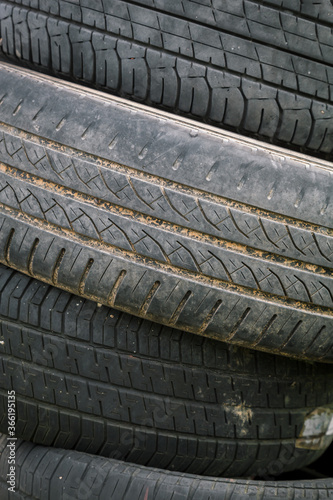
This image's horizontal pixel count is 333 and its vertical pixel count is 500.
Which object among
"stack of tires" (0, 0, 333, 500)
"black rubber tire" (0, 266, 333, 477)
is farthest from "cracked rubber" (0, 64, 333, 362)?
"black rubber tire" (0, 266, 333, 477)

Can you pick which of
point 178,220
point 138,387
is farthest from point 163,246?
point 138,387

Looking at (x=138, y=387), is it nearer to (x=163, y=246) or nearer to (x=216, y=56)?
(x=163, y=246)

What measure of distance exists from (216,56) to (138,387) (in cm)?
86

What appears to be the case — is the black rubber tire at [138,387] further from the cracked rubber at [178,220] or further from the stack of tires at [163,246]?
the cracked rubber at [178,220]

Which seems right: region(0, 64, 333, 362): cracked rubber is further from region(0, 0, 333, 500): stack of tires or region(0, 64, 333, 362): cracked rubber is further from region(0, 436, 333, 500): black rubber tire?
region(0, 436, 333, 500): black rubber tire

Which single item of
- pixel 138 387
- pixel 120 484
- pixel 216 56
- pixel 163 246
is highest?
pixel 216 56

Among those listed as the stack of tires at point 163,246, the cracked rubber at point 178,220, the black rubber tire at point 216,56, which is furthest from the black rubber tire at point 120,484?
the black rubber tire at point 216,56

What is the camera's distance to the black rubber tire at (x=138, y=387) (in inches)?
58.0

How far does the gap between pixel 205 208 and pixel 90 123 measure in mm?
350

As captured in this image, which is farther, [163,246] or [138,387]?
[138,387]

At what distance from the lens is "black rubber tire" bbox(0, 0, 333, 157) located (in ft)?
4.46

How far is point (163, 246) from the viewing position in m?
1.31

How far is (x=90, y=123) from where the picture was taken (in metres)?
1.36

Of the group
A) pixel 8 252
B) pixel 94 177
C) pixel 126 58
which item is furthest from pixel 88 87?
pixel 8 252
